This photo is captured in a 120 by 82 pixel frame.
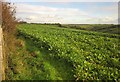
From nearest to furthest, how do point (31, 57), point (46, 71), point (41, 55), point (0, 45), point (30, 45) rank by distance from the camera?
point (0, 45)
point (46, 71)
point (31, 57)
point (41, 55)
point (30, 45)

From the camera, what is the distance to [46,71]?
1891 cm

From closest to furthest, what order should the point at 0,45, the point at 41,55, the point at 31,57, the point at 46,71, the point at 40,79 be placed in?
the point at 0,45, the point at 40,79, the point at 46,71, the point at 31,57, the point at 41,55

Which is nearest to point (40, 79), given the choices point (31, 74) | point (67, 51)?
point (31, 74)

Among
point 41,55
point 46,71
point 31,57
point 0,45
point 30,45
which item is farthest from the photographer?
point 30,45

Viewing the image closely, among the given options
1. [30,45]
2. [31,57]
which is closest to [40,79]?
[31,57]

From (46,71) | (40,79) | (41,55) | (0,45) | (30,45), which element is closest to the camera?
(0,45)

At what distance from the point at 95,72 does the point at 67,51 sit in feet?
20.5

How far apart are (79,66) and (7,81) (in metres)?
5.50

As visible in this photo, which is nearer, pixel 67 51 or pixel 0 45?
pixel 0 45

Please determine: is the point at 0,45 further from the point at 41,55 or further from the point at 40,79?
the point at 41,55

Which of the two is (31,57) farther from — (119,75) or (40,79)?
(119,75)

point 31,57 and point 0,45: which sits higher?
point 0,45

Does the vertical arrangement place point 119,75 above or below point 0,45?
below

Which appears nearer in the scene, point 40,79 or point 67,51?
point 40,79
